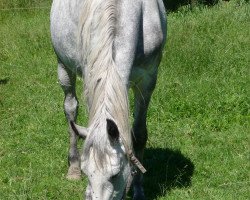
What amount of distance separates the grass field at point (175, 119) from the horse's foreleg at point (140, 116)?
18cm

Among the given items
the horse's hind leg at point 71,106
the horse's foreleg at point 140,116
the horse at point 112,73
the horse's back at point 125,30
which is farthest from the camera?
the horse's hind leg at point 71,106

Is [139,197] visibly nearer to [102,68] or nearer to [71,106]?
[71,106]

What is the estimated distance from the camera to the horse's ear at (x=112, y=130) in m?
3.79

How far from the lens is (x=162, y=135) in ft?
22.0

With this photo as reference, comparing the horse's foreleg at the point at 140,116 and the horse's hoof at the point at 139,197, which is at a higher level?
the horse's foreleg at the point at 140,116

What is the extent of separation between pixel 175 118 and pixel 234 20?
324 cm

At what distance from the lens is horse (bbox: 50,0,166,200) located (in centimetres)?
389

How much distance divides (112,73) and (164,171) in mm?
2067

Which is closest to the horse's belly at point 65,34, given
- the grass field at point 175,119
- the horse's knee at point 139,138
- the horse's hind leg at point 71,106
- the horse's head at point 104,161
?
the horse's hind leg at point 71,106

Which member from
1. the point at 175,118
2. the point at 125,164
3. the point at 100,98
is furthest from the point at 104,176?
the point at 175,118

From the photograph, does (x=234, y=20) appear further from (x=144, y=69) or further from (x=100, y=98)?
(x=100, y=98)

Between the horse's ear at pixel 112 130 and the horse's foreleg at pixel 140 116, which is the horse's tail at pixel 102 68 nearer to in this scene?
the horse's ear at pixel 112 130

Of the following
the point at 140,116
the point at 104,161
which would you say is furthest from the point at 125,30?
the point at 140,116

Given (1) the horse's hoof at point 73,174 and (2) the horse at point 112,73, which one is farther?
(1) the horse's hoof at point 73,174
